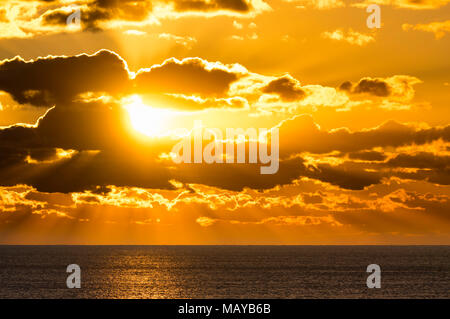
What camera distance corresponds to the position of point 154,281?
449ft

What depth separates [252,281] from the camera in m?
133

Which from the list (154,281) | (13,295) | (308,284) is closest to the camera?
(13,295)

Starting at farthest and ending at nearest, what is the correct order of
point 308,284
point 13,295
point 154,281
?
point 154,281
point 308,284
point 13,295
